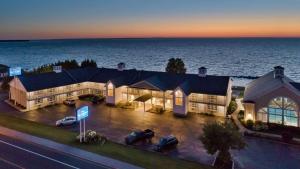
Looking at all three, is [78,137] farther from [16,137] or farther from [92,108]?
[92,108]

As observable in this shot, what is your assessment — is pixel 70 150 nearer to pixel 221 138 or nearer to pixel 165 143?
pixel 165 143

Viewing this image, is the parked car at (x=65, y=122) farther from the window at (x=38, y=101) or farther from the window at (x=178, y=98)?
the window at (x=178, y=98)

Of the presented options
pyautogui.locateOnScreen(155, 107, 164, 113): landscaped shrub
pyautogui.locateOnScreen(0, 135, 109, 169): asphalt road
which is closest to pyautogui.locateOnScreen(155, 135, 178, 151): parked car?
pyautogui.locateOnScreen(0, 135, 109, 169): asphalt road

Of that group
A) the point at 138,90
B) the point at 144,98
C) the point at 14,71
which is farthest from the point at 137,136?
the point at 14,71

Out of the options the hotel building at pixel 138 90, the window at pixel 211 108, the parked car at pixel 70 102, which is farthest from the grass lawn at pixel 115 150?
the window at pixel 211 108

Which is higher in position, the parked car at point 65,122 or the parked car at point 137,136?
the parked car at point 65,122

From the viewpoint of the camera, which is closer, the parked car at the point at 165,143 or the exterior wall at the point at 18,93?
the parked car at the point at 165,143

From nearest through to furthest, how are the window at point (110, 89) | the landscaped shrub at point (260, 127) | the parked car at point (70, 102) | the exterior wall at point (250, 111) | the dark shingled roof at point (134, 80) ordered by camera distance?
1. the landscaped shrub at point (260, 127)
2. the exterior wall at point (250, 111)
3. the dark shingled roof at point (134, 80)
4. the window at point (110, 89)
5. the parked car at point (70, 102)
